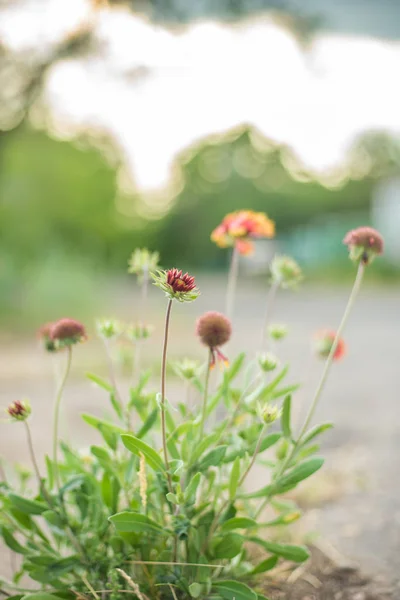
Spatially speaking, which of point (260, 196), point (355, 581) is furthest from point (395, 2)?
point (260, 196)

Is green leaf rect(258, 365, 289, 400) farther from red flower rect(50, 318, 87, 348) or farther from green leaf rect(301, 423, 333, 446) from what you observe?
red flower rect(50, 318, 87, 348)

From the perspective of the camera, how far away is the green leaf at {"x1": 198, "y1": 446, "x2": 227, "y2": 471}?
3.48 ft

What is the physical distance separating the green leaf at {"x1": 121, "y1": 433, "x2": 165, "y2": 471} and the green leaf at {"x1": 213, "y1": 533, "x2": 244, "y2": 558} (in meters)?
0.18

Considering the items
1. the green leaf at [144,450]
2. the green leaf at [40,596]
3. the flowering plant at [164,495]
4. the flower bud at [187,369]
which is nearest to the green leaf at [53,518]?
the flowering plant at [164,495]

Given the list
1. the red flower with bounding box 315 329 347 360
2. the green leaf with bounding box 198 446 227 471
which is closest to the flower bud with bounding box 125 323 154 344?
the green leaf with bounding box 198 446 227 471

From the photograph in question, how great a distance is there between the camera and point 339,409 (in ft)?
10.7

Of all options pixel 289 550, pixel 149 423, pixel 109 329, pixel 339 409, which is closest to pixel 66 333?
pixel 109 329

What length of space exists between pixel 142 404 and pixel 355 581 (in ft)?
2.07

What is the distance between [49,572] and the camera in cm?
115

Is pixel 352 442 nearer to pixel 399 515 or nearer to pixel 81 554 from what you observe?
pixel 399 515

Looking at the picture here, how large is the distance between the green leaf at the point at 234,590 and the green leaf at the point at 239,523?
0.27 ft

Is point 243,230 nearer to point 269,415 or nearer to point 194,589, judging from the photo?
point 269,415

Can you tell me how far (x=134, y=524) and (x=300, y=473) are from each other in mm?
280

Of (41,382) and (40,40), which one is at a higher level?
(40,40)
